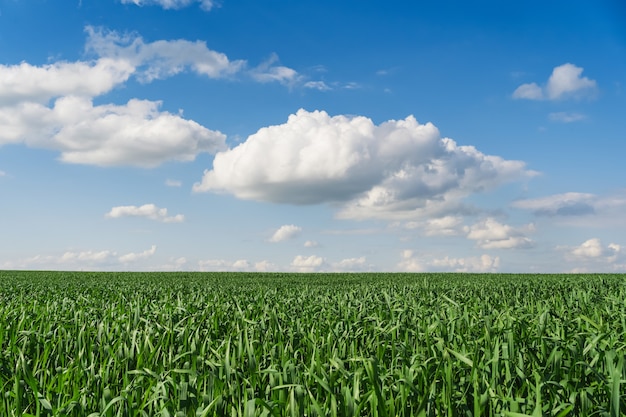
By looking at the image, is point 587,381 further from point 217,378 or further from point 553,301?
point 553,301

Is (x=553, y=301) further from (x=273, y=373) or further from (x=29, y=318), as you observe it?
(x=29, y=318)

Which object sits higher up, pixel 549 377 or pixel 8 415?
pixel 549 377

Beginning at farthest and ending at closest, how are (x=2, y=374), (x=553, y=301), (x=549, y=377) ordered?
(x=553, y=301)
(x=2, y=374)
(x=549, y=377)

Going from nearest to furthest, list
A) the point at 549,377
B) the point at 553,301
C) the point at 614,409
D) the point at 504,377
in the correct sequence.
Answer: the point at 614,409
the point at 549,377
the point at 504,377
the point at 553,301

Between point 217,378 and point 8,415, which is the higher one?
point 217,378

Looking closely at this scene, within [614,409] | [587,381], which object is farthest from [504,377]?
[614,409]

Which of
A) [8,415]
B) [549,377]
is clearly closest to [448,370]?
[549,377]

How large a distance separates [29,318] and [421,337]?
7034 mm

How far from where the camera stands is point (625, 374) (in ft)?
14.5

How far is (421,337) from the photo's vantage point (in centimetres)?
658

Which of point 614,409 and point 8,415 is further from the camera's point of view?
point 8,415

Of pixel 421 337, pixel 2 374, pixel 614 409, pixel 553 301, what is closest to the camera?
pixel 614 409

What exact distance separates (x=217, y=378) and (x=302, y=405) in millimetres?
875

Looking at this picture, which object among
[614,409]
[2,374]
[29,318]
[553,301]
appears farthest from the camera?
[553,301]
